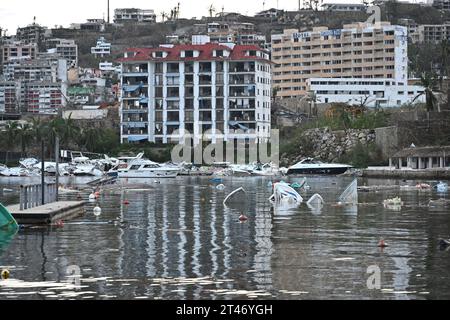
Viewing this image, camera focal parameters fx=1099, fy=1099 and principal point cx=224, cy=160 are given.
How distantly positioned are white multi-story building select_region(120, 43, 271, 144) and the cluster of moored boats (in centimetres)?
1253

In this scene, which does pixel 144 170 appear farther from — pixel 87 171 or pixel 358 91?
pixel 358 91

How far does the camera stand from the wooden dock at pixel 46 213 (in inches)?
1596

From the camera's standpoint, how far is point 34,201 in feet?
153

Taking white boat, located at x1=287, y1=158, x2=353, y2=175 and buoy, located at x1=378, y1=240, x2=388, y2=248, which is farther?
white boat, located at x1=287, y1=158, x2=353, y2=175

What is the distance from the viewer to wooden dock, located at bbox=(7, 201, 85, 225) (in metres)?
40.5

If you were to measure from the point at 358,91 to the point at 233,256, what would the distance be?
159m

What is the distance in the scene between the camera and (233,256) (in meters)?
30.3

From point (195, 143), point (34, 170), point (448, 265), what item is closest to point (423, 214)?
point (448, 265)

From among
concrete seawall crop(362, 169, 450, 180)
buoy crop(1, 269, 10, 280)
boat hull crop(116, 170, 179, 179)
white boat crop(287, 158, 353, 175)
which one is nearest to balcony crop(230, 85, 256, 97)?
white boat crop(287, 158, 353, 175)

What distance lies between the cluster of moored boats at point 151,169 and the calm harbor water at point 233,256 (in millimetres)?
61285

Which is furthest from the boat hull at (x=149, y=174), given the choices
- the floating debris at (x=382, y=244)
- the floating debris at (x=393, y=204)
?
the floating debris at (x=382, y=244)

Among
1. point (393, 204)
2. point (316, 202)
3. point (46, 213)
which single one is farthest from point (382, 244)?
point (316, 202)

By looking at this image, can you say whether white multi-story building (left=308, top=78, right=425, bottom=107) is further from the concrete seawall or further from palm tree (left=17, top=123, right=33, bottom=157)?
the concrete seawall
